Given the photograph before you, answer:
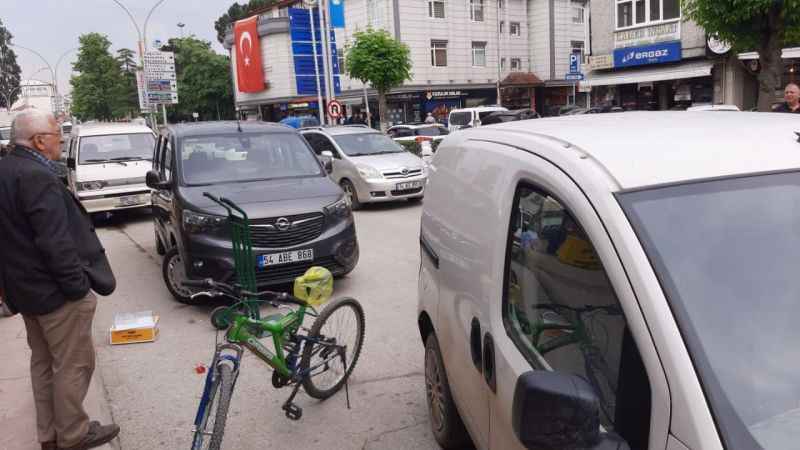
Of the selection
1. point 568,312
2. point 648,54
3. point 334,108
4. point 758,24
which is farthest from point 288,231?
point 648,54

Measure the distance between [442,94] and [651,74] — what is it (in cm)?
1784

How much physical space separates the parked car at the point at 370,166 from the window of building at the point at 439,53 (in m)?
27.9

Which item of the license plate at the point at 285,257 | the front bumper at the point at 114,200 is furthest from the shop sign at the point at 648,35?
the license plate at the point at 285,257

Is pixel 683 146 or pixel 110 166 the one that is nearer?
pixel 683 146

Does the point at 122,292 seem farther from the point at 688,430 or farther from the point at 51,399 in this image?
the point at 688,430

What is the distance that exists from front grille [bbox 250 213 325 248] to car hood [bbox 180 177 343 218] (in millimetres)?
67

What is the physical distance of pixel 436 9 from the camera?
40.2 meters

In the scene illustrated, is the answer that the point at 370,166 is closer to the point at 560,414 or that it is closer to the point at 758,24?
the point at 758,24

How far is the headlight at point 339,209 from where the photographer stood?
258 inches

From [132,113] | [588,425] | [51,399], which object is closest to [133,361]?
[51,399]

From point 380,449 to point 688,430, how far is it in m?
2.43

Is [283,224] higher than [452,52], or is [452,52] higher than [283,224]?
[452,52]

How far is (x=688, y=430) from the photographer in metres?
1.47

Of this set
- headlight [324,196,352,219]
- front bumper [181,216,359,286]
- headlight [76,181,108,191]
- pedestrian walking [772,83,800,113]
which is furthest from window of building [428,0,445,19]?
front bumper [181,216,359,286]
